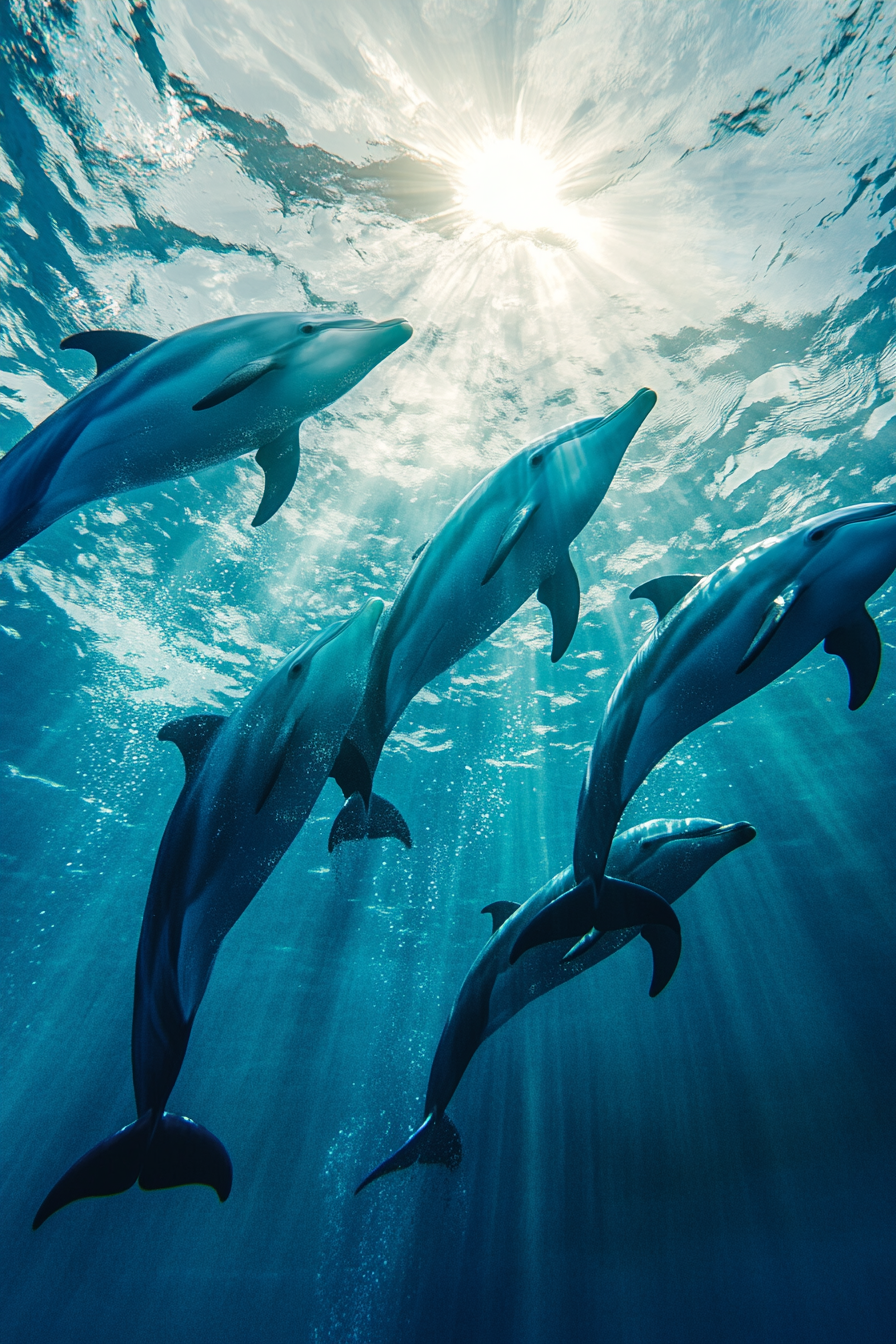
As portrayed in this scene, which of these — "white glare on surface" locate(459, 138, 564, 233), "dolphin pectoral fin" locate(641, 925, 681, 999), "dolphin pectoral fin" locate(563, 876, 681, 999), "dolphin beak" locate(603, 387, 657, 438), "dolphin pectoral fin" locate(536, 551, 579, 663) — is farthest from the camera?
"white glare on surface" locate(459, 138, 564, 233)

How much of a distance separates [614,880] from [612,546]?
29.4ft

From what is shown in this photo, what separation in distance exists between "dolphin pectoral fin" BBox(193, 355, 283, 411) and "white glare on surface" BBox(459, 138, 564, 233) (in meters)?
6.15

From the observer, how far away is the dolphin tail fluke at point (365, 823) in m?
2.86

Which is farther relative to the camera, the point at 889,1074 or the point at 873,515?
the point at 889,1074

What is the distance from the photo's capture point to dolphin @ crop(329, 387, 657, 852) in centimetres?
263

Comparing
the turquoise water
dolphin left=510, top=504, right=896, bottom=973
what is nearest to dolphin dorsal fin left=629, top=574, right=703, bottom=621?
dolphin left=510, top=504, right=896, bottom=973

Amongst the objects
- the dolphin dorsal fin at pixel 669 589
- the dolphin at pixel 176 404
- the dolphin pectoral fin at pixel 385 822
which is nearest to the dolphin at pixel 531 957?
the dolphin pectoral fin at pixel 385 822

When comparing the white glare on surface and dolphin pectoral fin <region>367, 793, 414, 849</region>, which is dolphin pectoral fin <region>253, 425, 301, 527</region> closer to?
dolphin pectoral fin <region>367, 793, 414, 849</region>

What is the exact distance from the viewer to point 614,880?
3146 mm

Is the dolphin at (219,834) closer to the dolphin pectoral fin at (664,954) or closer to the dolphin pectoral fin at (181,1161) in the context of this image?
the dolphin pectoral fin at (181,1161)

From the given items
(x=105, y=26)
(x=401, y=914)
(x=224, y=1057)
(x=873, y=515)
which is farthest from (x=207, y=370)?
(x=224, y=1057)

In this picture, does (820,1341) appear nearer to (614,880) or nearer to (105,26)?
(614,880)

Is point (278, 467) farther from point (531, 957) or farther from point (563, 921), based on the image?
point (531, 957)

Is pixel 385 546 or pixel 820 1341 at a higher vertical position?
pixel 385 546
